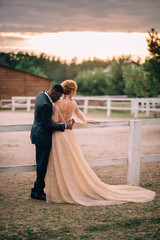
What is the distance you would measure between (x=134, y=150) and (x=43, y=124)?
5.93 feet

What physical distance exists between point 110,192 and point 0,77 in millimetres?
28462

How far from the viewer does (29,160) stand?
23.6 ft

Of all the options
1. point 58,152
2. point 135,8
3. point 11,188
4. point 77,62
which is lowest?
point 11,188

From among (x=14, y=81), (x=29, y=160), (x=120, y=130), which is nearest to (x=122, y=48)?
(x=14, y=81)

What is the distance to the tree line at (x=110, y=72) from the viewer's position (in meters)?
12.5

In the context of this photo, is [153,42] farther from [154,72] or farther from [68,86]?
[68,86]

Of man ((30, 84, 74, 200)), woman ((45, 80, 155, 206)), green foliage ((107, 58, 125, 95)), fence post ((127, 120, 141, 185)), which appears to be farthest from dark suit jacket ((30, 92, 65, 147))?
green foliage ((107, 58, 125, 95))

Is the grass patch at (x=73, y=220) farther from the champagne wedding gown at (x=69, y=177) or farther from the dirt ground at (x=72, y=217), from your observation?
the champagne wedding gown at (x=69, y=177)

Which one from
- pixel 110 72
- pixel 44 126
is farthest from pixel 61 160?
pixel 110 72

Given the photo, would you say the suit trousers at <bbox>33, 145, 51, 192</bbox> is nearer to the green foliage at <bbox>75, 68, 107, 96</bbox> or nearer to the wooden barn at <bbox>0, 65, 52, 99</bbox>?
the wooden barn at <bbox>0, 65, 52, 99</bbox>

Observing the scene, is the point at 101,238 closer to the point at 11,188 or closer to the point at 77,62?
the point at 11,188

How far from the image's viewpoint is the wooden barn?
31.1 meters

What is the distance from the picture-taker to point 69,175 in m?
4.21

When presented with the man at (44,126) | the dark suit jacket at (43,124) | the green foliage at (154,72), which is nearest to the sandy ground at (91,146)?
the green foliage at (154,72)
